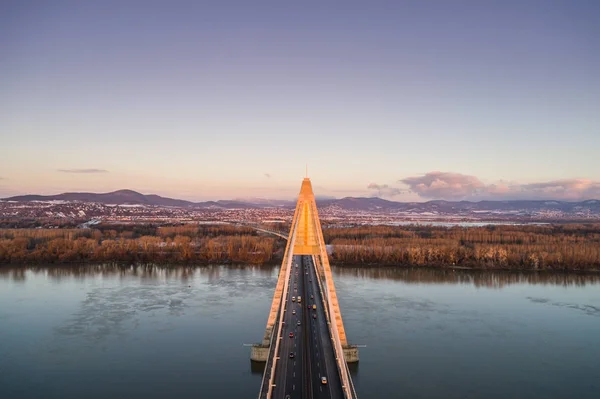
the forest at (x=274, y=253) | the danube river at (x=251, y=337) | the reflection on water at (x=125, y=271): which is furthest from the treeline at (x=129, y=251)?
the danube river at (x=251, y=337)

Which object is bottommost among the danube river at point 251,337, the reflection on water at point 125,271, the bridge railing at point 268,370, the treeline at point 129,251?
the danube river at point 251,337

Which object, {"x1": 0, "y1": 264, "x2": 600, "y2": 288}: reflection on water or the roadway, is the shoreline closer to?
{"x1": 0, "y1": 264, "x2": 600, "y2": 288}: reflection on water

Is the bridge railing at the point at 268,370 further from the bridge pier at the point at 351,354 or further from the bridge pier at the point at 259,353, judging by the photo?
the bridge pier at the point at 351,354

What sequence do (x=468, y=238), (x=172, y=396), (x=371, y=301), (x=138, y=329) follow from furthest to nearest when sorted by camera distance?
(x=468, y=238) < (x=371, y=301) < (x=138, y=329) < (x=172, y=396)

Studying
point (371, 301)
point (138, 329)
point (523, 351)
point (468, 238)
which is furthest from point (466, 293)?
point (468, 238)

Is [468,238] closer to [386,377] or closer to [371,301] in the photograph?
[371,301]

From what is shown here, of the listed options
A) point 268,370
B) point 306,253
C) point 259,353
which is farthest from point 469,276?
point 268,370

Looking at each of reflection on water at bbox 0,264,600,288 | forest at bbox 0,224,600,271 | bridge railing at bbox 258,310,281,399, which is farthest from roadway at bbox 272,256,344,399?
forest at bbox 0,224,600,271
